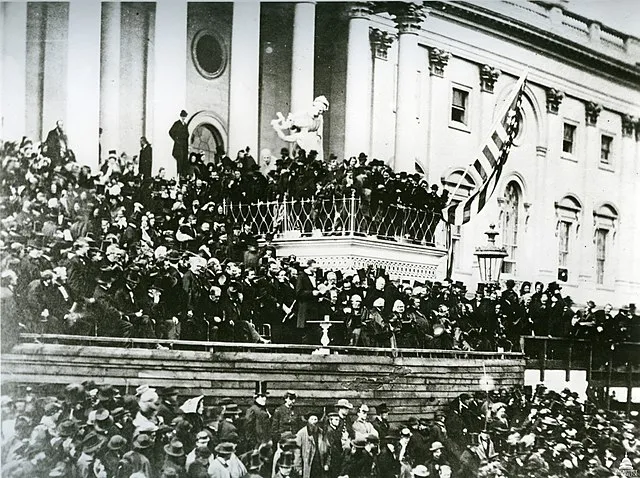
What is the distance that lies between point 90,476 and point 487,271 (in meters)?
3.55

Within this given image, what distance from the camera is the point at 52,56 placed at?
6.93 m

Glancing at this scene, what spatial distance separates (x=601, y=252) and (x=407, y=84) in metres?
2.11

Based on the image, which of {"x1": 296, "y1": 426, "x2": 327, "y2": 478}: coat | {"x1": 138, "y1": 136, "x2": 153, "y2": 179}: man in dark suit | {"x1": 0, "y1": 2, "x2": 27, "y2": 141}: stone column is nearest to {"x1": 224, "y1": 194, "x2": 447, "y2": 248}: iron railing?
{"x1": 138, "y1": 136, "x2": 153, "y2": 179}: man in dark suit

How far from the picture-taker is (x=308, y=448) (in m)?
6.85

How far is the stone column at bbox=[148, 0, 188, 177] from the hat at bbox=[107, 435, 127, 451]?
7.10 feet

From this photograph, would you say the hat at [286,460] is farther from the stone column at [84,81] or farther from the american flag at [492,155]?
the stone column at [84,81]

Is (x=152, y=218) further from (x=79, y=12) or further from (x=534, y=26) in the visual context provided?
(x=534, y=26)

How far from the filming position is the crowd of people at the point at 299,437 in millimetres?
6586

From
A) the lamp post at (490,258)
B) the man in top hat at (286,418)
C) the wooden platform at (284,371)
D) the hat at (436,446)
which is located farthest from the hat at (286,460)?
the lamp post at (490,258)

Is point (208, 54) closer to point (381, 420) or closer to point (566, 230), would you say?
point (381, 420)

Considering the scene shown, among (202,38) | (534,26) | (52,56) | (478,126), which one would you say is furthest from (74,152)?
(534,26)

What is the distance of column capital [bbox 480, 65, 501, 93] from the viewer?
24.6ft

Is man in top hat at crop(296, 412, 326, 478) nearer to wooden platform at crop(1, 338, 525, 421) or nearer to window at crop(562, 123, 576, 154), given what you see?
wooden platform at crop(1, 338, 525, 421)

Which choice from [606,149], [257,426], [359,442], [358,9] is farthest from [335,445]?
[358,9]
